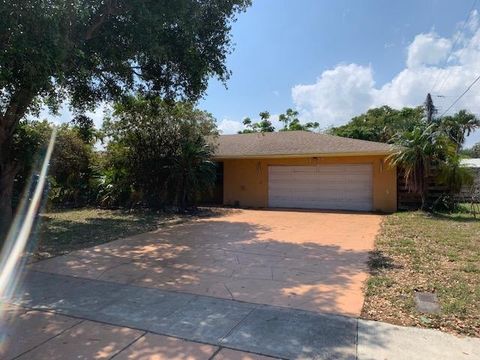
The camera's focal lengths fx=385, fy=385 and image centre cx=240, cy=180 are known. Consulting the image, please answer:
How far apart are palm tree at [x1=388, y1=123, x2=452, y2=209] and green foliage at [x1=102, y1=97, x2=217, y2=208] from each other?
7.32 metres

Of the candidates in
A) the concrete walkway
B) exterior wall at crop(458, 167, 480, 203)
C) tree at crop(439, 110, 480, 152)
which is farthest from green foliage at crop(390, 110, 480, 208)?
tree at crop(439, 110, 480, 152)

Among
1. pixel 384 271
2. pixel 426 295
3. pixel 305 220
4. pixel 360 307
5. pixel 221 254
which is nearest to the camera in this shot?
pixel 360 307

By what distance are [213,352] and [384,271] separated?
372cm

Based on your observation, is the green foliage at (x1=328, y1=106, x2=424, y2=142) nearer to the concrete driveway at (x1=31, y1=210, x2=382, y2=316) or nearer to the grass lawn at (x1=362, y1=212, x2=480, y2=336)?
the grass lawn at (x1=362, y1=212, x2=480, y2=336)

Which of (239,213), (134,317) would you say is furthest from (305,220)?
(134,317)

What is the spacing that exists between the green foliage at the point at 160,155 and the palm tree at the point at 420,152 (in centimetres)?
732

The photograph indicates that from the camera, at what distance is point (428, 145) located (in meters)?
13.2

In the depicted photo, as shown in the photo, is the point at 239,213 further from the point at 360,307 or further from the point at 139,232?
the point at 360,307

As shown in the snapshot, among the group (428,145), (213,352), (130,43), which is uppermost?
(130,43)

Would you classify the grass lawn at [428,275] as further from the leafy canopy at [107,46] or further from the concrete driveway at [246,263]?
the leafy canopy at [107,46]

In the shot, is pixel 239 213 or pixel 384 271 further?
pixel 239 213

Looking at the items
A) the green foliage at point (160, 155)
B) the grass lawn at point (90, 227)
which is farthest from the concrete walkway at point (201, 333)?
the green foliage at point (160, 155)

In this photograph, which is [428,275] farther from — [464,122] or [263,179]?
[464,122]

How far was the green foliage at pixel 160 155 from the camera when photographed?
593 inches
